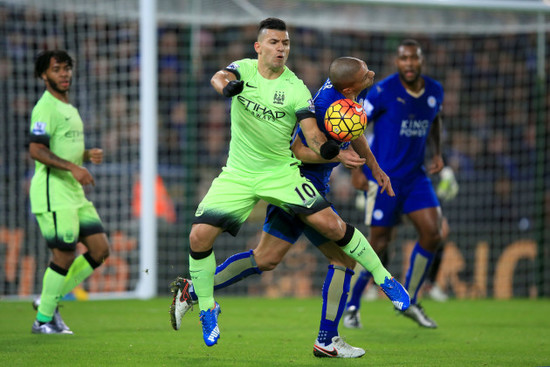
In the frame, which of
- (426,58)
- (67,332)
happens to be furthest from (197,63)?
(67,332)

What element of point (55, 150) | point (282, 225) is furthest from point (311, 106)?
point (55, 150)

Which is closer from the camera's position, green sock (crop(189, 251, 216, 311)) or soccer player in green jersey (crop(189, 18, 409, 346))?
soccer player in green jersey (crop(189, 18, 409, 346))

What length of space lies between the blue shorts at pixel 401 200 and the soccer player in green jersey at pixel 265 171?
1.99 m

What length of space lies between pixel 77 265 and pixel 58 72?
1672 millimetres

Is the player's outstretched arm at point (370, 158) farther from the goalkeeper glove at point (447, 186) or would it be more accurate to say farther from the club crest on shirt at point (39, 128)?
the goalkeeper glove at point (447, 186)

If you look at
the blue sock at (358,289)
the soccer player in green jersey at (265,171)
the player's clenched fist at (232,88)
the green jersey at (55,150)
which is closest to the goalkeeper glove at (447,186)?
the blue sock at (358,289)

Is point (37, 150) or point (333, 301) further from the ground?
point (37, 150)

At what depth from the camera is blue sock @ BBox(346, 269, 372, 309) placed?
7.60m

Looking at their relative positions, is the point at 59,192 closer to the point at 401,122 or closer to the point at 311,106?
the point at 311,106

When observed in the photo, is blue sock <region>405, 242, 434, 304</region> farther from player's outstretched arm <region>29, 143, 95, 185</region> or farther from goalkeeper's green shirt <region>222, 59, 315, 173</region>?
player's outstretched arm <region>29, 143, 95, 185</region>

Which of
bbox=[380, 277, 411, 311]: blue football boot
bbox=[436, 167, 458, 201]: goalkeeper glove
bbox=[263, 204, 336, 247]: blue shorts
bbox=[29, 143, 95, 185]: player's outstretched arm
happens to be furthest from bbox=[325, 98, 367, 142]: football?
bbox=[436, 167, 458, 201]: goalkeeper glove

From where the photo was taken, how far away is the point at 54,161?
22.3 ft

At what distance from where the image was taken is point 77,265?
23.8 feet

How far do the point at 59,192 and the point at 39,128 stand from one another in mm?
554
